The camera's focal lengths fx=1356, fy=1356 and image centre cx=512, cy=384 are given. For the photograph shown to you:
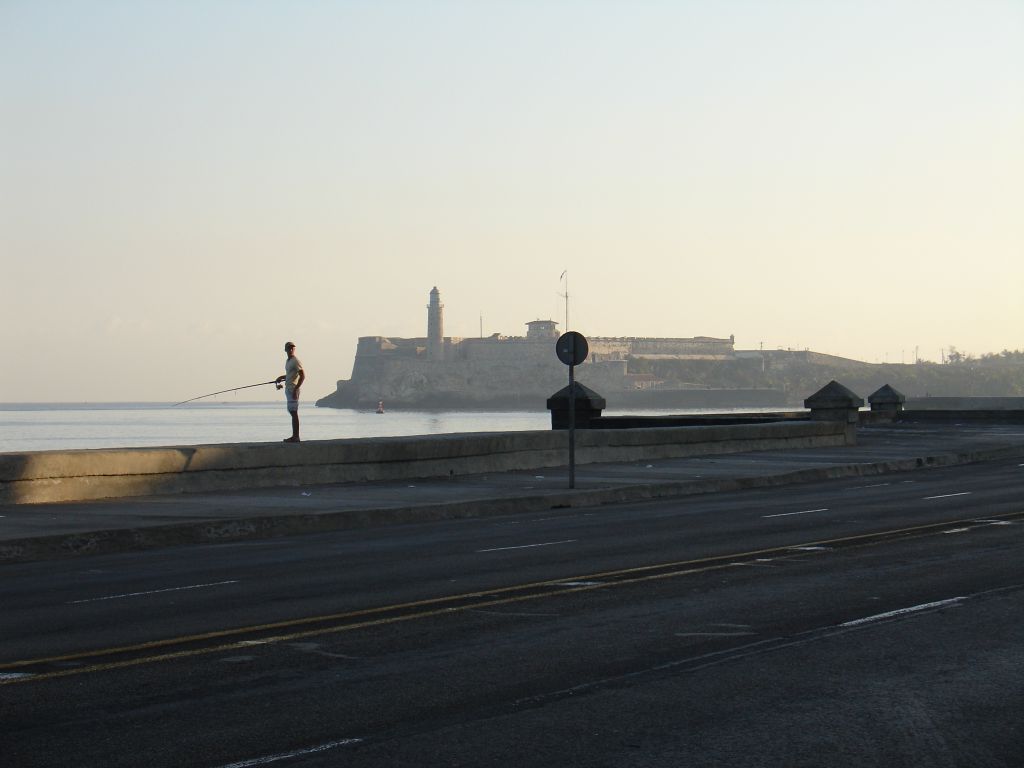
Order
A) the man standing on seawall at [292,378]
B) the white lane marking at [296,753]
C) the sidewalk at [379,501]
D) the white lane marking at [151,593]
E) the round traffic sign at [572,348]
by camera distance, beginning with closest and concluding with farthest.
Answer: the white lane marking at [296,753], the white lane marking at [151,593], the sidewalk at [379,501], the round traffic sign at [572,348], the man standing on seawall at [292,378]

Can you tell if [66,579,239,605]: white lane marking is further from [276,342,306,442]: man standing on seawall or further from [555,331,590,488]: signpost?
[276,342,306,442]: man standing on seawall

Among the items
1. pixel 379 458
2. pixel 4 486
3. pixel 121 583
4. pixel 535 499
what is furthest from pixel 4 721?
pixel 379 458

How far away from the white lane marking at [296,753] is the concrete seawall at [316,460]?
14.6m

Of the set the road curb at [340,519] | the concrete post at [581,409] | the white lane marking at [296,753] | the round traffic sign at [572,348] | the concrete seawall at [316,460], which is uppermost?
the round traffic sign at [572,348]

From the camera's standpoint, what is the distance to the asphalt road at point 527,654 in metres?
6.66

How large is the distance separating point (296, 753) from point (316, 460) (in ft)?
59.6

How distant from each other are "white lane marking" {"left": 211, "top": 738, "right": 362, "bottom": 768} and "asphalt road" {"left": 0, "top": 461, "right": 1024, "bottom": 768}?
1.2 inches

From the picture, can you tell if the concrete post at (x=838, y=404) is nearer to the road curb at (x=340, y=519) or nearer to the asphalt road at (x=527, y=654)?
the road curb at (x=340, y=519)

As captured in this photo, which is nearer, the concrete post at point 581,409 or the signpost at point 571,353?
the signpost at point 571,353

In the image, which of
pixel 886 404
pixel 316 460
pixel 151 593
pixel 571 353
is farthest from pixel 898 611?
pixel 886 404

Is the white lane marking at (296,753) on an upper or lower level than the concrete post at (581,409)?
lower

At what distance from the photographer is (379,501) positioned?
21.2 m

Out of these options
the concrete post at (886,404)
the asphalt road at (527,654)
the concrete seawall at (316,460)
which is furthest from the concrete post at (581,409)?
the asphalt road at (527,654)

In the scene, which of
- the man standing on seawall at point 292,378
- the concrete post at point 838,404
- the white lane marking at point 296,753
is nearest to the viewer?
the white lane marking at point 296,753
